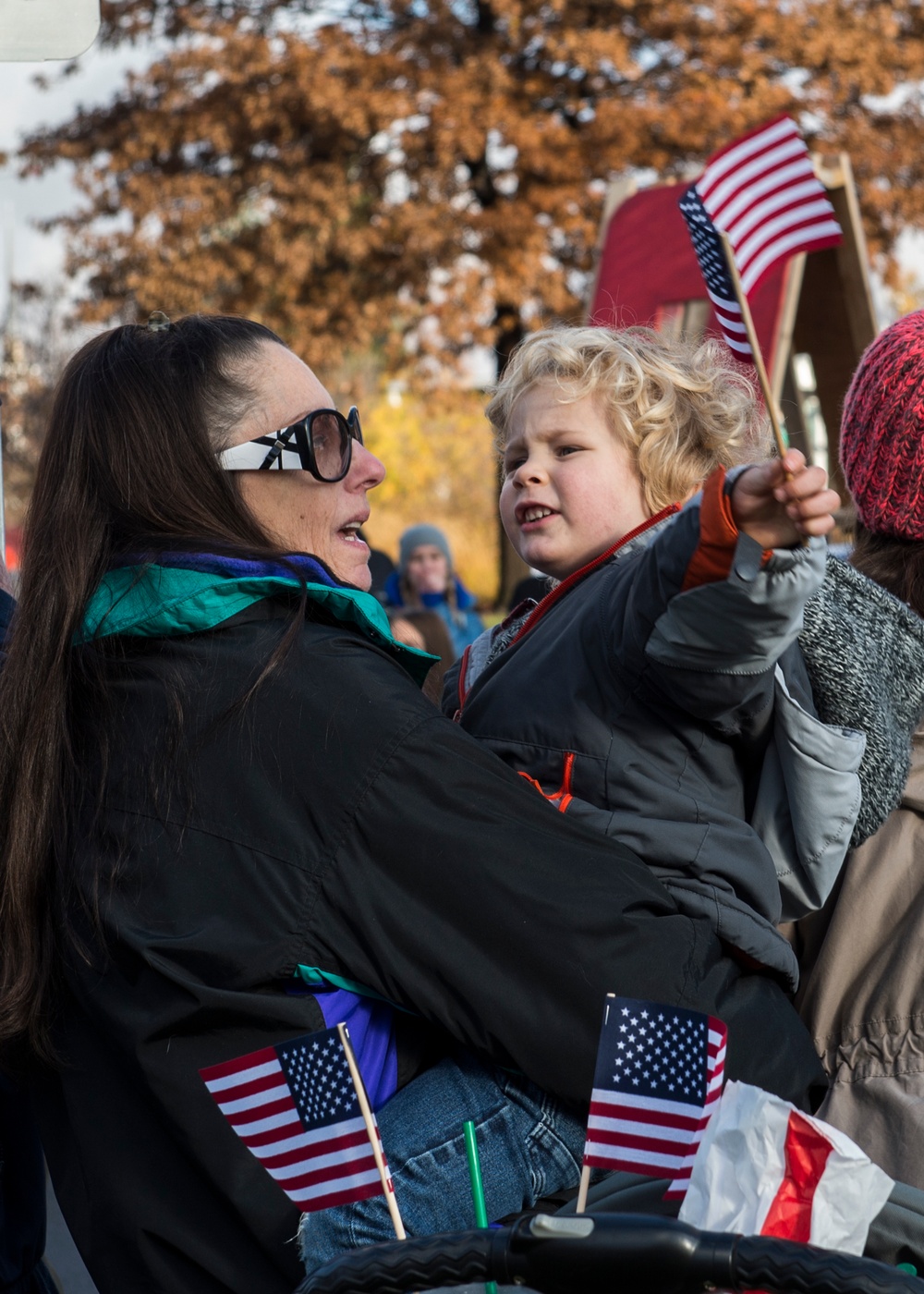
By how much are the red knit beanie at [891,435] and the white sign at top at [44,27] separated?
5.46ft

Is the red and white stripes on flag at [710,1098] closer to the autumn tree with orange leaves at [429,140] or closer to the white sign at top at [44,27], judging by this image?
the white sign at top at [44,27]

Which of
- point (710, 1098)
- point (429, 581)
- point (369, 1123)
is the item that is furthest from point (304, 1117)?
point (429, 581)

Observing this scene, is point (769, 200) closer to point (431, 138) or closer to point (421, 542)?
point (421, 542)

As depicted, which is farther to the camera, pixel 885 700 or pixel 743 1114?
pixel 885 700

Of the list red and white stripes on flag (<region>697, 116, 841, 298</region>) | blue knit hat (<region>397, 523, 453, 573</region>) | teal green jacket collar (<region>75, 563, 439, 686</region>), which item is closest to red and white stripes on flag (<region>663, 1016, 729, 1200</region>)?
teal green jacket collar (<region>75, 563, 439, 686</region>)

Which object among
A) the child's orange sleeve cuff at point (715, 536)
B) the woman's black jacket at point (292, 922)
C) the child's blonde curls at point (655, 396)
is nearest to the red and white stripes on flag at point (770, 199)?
the child's blonde curls at point (655, 396)

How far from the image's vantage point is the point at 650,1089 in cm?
154

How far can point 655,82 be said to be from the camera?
19.2 metres

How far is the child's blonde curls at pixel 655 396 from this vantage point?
101 inches

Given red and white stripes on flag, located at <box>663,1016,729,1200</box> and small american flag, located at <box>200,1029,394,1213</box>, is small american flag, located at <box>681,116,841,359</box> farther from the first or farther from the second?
small american flag, located at <box>200,1029,394,1213</box>

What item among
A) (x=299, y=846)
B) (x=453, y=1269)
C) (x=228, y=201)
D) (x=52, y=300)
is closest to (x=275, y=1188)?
(x=299, y=846)

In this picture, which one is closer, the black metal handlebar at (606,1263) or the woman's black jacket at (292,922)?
the black metal handlebar at (606,1263)

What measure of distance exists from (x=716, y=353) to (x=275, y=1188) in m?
1.74

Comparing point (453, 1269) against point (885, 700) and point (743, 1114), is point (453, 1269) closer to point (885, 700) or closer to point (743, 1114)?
point (743, 1114)
